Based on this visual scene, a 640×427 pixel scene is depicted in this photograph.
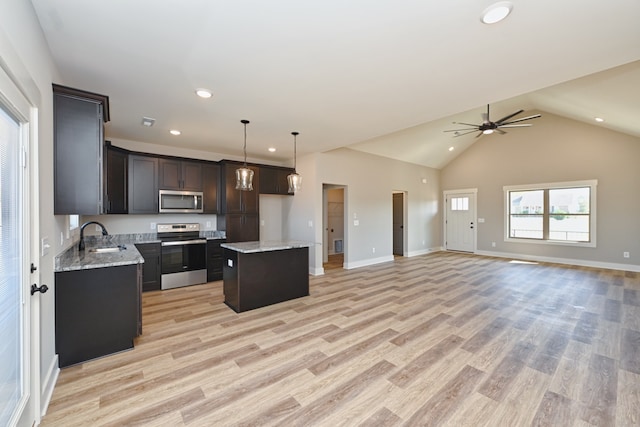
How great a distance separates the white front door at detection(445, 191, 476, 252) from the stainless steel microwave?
26.2 feet

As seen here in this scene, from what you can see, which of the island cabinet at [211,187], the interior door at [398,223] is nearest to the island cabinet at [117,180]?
the island cabinet at [211,187]

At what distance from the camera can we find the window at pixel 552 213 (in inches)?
262

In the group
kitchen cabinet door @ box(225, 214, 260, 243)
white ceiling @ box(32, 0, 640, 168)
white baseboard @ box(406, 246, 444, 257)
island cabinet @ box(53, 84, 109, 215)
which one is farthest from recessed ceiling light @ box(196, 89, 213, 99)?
white baseboard @ box(406, 246, 444, 257)

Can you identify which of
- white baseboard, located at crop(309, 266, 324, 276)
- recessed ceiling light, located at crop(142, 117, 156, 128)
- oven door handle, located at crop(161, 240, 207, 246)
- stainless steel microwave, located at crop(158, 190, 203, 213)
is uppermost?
recessed ceiling light, located at crop(142, 117, 156, 128)

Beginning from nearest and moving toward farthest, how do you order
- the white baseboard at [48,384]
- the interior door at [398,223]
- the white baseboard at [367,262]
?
the white baseboard at [48,384] → the white baseboard at [367,262] → the interior door at [398,223]

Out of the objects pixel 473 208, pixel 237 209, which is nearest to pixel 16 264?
pixel 237 209

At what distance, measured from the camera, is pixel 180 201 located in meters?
5.10

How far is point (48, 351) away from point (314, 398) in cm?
214

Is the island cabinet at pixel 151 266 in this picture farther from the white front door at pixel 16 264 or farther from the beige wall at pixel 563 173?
the beige wall at pixel 563 173

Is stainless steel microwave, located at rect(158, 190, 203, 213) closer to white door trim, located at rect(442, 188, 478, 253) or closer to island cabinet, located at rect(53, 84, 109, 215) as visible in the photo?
island cabinet, located at rect(53, 84, 109, 215)

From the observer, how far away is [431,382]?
218 cm

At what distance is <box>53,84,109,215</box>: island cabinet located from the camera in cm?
229

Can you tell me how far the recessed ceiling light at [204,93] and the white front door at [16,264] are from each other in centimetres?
155

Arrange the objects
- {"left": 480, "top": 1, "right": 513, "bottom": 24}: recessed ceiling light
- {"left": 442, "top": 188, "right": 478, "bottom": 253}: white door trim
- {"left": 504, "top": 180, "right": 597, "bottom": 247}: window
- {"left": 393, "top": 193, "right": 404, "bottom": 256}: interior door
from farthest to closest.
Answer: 1. {"left": 442, "top": 188, "right": 478, "bottom": 253}: white door trim
2. {"left": 393, "top": 193, "right": 404, "bottom": 256}: interior door
3. {"left": 504, "top": 180, "right": 597, "bottom": 247}: window
4. {"left": 480, "top": 1, "right": 513, "bottom": 24}: recessed ceiling light
